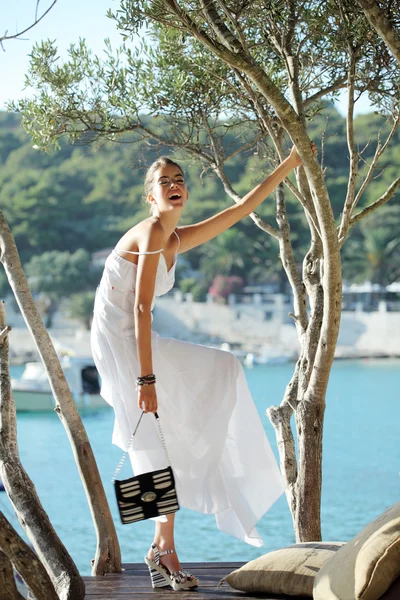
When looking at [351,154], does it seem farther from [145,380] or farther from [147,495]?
[147,495]

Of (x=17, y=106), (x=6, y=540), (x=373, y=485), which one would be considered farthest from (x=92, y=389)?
(x=6, y=540)

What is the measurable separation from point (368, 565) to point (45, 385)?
29.2 metres

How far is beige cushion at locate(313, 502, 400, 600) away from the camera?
201 centimetres

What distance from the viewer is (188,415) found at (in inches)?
110

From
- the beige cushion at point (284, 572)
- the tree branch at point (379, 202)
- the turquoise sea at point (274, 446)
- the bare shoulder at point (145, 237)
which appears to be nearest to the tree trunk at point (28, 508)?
the beige cushion at point (284, 572)

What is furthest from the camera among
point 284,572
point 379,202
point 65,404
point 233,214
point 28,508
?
point 379,202

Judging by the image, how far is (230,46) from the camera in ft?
8.38

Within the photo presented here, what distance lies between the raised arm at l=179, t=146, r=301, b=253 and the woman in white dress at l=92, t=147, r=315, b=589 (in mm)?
16

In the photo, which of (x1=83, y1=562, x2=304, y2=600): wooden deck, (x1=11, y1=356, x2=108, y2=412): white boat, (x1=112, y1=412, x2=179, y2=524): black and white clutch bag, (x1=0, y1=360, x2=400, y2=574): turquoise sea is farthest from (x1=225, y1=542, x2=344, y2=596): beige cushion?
(x1=11, y1=356, x2=108, y2=412): white boat

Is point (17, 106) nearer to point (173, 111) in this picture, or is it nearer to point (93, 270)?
point (173, 111)

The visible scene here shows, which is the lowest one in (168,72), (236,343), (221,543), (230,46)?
(221,543)

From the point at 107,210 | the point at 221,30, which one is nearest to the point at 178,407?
the point at 221,30

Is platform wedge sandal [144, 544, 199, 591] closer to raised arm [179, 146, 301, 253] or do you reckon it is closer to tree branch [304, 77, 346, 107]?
raised arm [179, 146, 301, 253]

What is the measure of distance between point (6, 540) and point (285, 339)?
4035 centimetres
